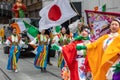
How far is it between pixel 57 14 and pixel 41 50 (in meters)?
3.34

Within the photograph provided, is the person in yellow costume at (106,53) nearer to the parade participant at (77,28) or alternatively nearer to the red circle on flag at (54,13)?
the parade participant at (77,28)

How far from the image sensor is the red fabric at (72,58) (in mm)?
7516

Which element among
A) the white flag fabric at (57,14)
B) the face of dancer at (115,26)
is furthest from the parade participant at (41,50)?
the face of dancer at (115,26)

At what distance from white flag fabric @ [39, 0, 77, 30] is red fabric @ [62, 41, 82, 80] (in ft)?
6.40

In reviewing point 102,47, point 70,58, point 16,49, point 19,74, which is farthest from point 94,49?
point 16,49

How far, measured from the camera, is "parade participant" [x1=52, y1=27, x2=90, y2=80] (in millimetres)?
7520

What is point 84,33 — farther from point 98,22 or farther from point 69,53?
point 98,22

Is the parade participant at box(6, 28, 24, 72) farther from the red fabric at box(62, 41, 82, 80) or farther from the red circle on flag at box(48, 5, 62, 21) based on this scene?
the red fabric at box(62, 41, 82, 80)

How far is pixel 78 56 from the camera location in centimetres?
758

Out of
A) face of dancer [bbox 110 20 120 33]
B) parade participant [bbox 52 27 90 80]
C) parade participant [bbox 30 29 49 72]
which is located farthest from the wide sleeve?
parade participant [bbox 30 29 49 72]

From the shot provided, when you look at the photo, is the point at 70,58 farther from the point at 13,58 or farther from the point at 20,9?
the point at 20,9

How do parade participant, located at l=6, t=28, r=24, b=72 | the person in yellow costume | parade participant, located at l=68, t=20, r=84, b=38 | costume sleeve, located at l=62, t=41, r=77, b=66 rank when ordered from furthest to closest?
parade participant, located at l=6, t=28, r=24, b=72
parade participant, located at l=68, t=20, r=84, b=38
costume sleeve, located at l=62, t=41, r=77, b=66
the person in yellow costume

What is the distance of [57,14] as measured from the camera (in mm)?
9844

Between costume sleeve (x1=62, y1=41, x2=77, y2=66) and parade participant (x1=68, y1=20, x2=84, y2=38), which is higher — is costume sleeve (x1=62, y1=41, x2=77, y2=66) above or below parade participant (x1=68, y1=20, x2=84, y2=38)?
below
